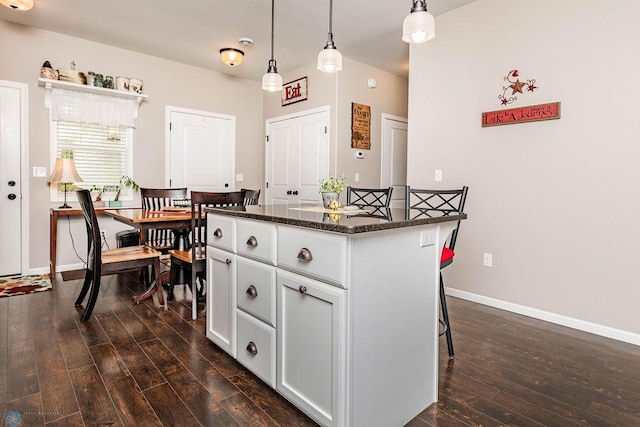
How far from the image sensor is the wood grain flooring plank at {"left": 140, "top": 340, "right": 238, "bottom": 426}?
1.57 meters

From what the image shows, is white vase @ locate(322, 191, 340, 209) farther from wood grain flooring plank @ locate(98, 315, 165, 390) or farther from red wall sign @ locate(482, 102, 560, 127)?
red wall sign @ locate(482, 102, 560, 127)

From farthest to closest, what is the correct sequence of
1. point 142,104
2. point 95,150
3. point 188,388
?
point 142,104, point 95,150, point 188,388

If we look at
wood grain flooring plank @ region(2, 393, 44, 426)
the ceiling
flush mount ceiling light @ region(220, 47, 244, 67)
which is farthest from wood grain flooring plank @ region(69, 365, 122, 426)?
flush mount ceiling light @ region(220, 47, 244, 67)

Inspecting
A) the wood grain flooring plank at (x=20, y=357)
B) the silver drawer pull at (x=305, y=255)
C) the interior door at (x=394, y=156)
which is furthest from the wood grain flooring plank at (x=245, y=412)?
the interior door at (x=394, y=156)

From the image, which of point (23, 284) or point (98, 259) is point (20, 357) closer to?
point (98, 259)

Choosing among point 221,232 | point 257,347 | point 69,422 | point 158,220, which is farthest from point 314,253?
point 158,220

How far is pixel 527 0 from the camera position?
9.40 feet

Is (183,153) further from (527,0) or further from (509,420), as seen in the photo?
(509,420)

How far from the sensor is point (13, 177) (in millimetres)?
3844

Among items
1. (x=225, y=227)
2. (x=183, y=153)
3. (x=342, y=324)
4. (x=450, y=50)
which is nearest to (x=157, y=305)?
(x=225, y=227)

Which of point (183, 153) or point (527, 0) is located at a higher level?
point (527, 0)

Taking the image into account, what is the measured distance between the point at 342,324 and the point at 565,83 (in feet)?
8.58

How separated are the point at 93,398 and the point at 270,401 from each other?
84 cm

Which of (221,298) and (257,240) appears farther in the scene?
(221,298)
